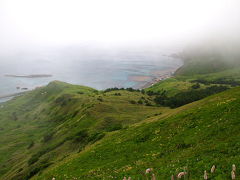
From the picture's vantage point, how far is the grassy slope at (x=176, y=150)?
1934cm

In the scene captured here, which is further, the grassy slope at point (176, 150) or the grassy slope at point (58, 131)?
the grassy slope at point (58, 131)

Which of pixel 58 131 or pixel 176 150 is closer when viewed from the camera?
pixel 176 150

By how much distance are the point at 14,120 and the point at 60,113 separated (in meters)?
65.2

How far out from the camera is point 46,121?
160625 millimetres

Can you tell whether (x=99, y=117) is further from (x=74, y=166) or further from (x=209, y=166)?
(x=209, y=166)

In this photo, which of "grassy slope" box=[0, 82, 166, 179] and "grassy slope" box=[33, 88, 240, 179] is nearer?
"grassy slope" box=[33, 88, 240, 179]

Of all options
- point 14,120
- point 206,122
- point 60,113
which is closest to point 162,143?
point 206,122

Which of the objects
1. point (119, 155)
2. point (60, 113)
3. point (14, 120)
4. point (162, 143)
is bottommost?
point (14, 120)

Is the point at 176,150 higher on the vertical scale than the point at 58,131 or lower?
higher

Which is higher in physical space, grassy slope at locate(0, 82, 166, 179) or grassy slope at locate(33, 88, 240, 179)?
grassy slope at locate(33, 88, 240, 179)

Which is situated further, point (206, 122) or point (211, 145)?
point (206, 122)

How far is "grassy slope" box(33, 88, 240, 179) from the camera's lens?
63.5ft

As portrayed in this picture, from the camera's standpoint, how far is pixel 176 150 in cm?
2661

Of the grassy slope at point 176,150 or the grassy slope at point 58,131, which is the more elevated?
the grassy slope at point 176,150
